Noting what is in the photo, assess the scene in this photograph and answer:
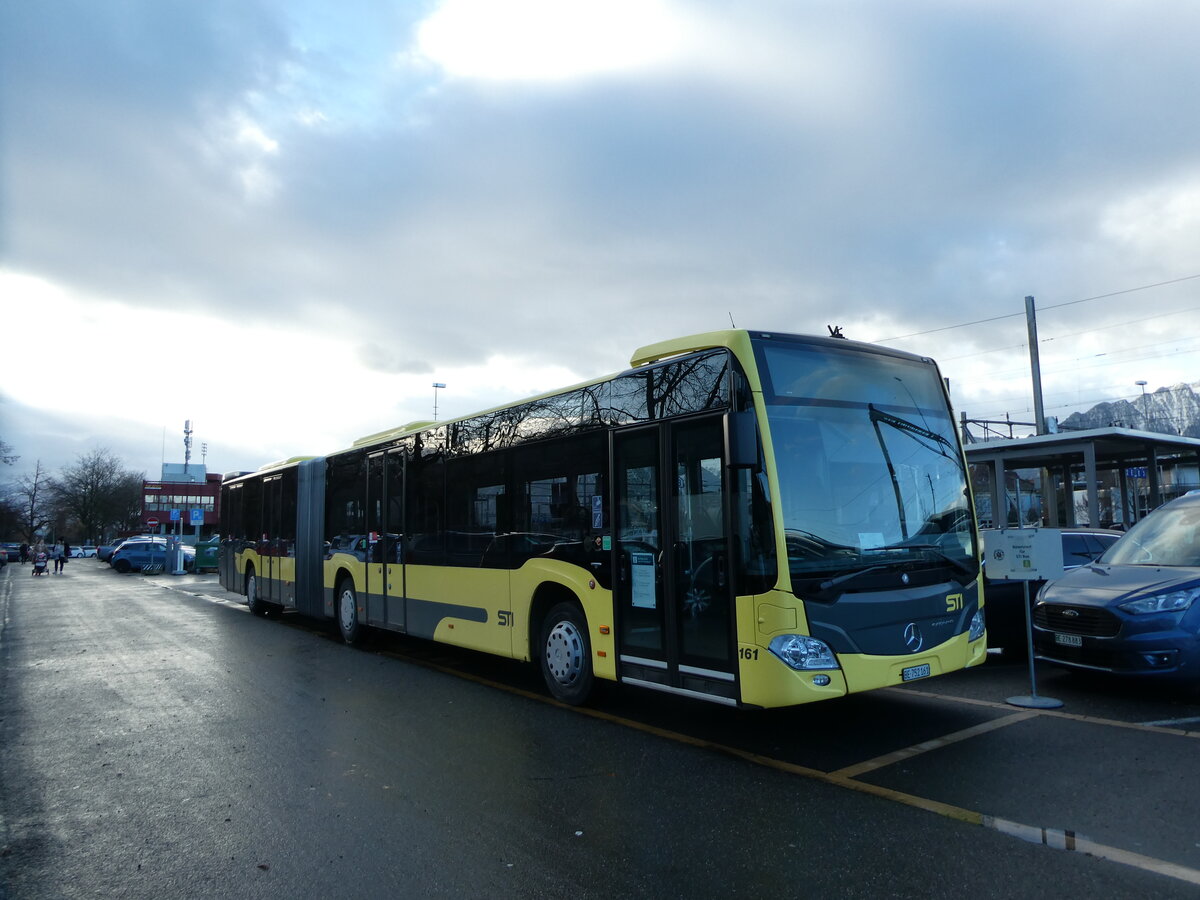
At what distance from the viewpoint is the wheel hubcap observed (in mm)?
7625

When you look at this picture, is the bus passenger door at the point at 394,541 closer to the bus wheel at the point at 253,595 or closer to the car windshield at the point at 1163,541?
the bus wheel at the point at 253,595

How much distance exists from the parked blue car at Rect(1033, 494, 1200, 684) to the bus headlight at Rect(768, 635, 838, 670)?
3.47 m

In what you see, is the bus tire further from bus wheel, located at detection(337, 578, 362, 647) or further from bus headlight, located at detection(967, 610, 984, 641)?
bus headlight, located at detection(967, 610, 984, 641)

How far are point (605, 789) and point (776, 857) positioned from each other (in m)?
1.47

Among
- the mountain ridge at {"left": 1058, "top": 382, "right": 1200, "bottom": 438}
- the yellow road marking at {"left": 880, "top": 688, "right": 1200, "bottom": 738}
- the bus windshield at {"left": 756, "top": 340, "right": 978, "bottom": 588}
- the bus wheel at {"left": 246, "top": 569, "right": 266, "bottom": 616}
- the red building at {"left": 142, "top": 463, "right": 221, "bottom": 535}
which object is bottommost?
the yellow road marking at {"left": 880, "top": 688, "right": 1200, "bottom": 738}

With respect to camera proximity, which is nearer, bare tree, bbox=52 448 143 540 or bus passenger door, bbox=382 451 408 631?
bus passenger door, bbox=382 451 408 631

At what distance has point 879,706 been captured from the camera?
7.46 metres

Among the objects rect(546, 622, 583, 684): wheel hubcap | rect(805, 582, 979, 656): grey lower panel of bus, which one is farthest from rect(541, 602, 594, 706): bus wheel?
rect(805, 582, 979, 656): grey lower panel of bus

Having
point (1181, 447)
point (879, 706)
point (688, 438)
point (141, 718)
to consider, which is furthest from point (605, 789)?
point (1181, 447)

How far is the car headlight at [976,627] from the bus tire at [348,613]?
29.2ft

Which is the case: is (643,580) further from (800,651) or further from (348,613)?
(348,613)

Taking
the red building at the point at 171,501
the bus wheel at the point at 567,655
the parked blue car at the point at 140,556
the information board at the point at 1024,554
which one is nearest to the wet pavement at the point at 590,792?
the bus wheel at the point at 567,655

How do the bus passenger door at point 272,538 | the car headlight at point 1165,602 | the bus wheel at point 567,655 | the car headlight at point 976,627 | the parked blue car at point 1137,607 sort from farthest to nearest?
the bus passenger door at point 272,538
the bus wheel at point 567,655
the car headlight at point 1165,602
the parked blue car at point 1137,607
the car headlight at point 976,627

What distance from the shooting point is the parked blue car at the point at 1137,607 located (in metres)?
7.02
